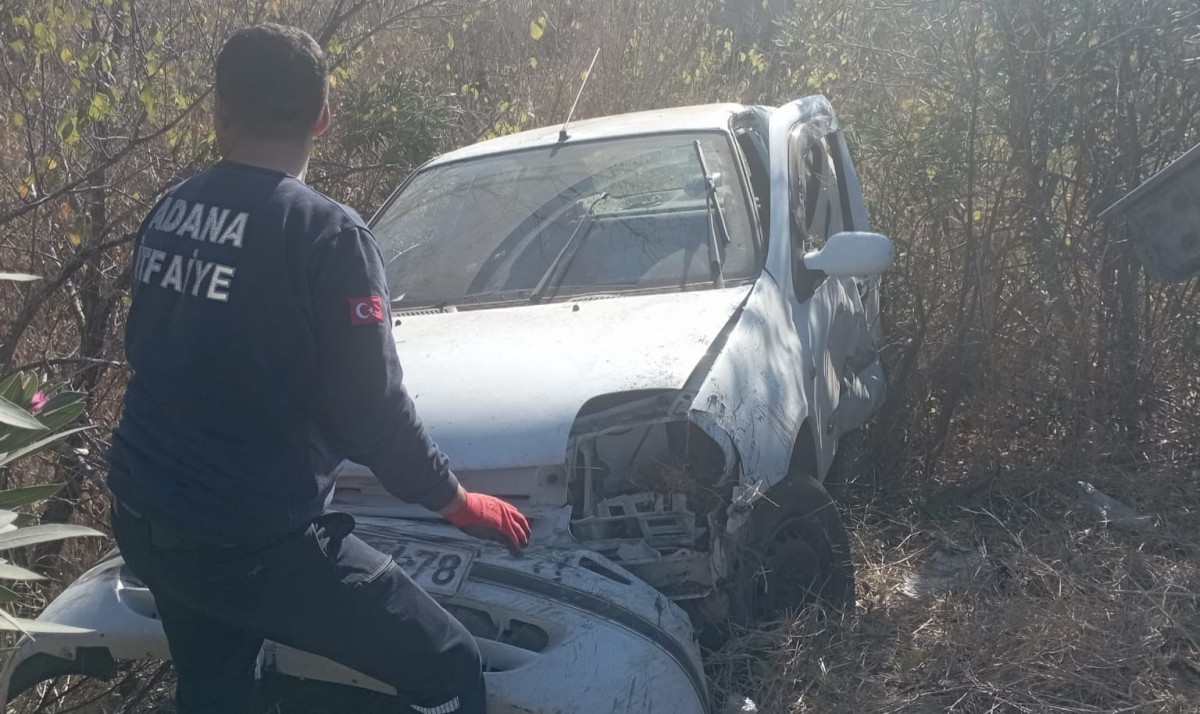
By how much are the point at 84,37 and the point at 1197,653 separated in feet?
19.2

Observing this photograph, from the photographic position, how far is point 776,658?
335 cm

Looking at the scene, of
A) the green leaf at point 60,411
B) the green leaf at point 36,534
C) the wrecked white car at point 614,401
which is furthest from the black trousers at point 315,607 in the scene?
the green leaf at point 60,411

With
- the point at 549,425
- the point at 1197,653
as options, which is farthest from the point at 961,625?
the point at 549,425

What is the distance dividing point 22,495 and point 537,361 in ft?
5.20

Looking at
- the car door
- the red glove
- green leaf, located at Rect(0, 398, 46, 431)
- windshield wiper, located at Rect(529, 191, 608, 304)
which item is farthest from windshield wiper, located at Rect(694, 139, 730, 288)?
green leaf, located at Rect(0, 398, 46, 431)

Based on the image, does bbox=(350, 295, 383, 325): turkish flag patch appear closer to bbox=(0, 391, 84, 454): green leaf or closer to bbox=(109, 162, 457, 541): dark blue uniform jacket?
bbox=(109, 162, 457, 541): dark blue uniform jacket

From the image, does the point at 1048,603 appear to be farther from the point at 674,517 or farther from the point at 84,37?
the point at 84,37

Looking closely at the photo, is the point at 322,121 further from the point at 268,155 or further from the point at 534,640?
the point at 534,640

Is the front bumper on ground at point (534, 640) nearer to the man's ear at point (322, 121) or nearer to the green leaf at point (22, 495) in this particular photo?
the green leaf at point (22, 495)

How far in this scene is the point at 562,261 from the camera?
425 cm

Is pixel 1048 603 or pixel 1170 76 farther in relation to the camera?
pixel 1170 76

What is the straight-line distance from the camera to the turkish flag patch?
2197mm

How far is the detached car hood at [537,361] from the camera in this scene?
321 cm

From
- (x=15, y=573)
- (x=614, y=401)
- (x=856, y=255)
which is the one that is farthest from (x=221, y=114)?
(x=856, y=255)
